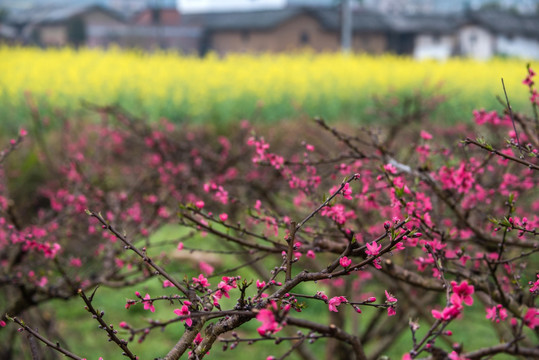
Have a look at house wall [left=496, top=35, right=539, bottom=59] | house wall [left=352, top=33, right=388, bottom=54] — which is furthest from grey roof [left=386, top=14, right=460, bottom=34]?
house wall [left=496, top=35, right=539, bottom=59]

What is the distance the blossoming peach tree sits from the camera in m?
1.32

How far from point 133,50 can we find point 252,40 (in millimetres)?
10421

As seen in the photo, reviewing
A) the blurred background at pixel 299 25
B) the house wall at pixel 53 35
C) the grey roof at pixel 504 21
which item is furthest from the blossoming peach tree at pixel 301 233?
the grey roof at pixel 504 21

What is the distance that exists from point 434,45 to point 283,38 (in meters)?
7.71

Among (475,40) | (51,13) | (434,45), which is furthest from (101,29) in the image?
(475,40)

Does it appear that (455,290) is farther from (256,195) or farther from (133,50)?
(133,50)

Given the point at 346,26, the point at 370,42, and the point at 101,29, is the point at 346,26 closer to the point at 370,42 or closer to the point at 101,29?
the point at 370,42

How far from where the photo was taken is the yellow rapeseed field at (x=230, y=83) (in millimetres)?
11555

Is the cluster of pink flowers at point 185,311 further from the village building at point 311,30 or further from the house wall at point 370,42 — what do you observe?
the house wall at point 370,42

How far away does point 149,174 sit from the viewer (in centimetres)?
438

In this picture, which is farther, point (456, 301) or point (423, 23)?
point (423, 23)

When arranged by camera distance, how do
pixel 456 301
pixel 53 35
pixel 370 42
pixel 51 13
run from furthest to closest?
pixel 370 42, pixel 51 13, pixel 53 35, pixel 456 301

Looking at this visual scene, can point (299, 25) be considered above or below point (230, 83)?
above

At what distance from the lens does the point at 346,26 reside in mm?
25609
